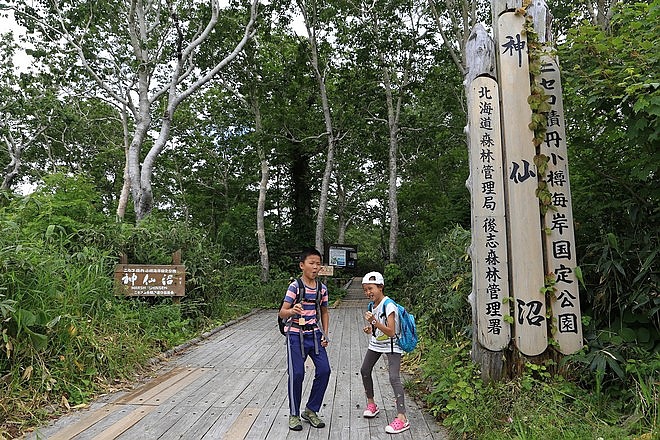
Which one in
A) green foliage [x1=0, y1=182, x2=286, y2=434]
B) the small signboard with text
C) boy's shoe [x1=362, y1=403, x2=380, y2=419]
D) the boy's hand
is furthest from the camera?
the small signboard with text

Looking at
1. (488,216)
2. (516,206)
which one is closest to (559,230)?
(516,206)

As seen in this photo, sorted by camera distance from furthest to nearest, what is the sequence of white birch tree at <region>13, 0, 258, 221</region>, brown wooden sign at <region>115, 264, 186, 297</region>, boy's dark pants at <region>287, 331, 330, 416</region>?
1. white birch tree at <region>13, 0, 258, 221</region>
2. brown wooden sign at <region>115, 264, 186, 297</region>
3. boy's dark pants at <region>287, 331, 330, 416</region>

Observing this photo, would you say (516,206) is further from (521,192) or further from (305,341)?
(305,341)

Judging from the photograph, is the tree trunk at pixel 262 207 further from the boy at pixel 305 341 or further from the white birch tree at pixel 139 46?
the boy at pixel 305 341

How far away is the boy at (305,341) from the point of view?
12.5 feet

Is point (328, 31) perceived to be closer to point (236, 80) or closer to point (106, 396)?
point (236, 80)

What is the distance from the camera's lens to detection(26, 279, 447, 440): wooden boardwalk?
3.77 m

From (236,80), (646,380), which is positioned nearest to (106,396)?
(646,380)

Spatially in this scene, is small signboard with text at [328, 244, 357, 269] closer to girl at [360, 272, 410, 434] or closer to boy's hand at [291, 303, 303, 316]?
girl at [360, 272, 410, 434]

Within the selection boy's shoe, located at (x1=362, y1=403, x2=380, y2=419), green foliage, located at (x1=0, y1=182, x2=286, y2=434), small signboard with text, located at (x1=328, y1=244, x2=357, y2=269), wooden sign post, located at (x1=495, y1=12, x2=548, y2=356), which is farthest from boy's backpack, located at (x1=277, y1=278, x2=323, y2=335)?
small signboard with text, located at (x1=328, y1=244, x2=357, y2=269)

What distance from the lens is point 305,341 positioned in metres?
3.85

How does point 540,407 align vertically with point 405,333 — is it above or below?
below

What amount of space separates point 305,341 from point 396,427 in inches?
40.1

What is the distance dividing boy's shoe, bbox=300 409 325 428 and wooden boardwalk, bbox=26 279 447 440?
0.13 feet
